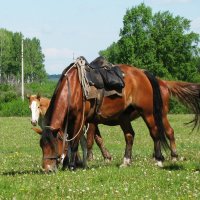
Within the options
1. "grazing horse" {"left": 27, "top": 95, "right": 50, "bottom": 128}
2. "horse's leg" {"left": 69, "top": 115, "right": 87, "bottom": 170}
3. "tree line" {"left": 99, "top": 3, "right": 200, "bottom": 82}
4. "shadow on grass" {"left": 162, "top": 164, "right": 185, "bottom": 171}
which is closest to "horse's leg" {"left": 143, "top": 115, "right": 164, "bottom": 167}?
"shadow on grass" {"left": 162, "top": 164, "right": 185, "bottom": 171}

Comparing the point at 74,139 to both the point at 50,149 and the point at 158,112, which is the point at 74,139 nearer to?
the point at 50,149

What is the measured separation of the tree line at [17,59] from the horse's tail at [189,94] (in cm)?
11951

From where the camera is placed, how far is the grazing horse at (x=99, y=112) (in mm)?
10851

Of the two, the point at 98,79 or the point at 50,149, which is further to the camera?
the point at 98,79

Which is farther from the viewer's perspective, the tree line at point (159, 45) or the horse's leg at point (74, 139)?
the tree line at point (159, 45)

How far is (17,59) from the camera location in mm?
135625

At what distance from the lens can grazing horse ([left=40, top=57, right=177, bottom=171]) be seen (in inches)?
427

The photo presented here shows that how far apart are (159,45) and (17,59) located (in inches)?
2307

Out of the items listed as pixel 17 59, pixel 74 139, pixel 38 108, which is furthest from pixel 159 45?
pixel 74 139

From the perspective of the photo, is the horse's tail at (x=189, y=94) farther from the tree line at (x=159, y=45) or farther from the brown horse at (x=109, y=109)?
the tree line at (x=159, y=45)

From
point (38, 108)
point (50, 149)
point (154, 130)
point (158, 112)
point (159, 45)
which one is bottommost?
point (50, 149)

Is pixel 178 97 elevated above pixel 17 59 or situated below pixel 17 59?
below

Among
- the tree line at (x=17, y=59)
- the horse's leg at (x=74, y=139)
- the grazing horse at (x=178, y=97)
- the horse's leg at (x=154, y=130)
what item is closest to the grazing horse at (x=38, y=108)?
the grazing horse at (x=178, y=97)

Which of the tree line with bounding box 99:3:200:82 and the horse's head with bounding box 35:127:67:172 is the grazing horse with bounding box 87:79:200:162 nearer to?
the horse's head with bounding box 35:127:67:172
